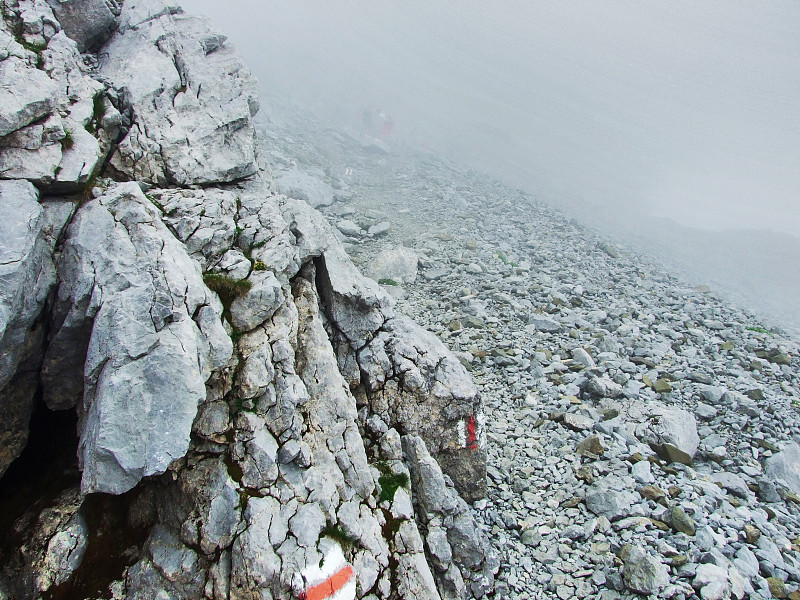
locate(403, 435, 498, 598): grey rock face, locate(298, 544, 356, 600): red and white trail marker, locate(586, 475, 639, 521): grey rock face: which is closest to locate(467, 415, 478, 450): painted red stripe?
locate(403, 435, 498, 598): grey rock face

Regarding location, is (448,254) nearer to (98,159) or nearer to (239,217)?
(239,217)

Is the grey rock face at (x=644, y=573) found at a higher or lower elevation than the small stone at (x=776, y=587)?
lower

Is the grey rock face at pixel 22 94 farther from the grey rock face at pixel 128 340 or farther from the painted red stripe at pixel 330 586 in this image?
the painted red stripe at pixel 330 586

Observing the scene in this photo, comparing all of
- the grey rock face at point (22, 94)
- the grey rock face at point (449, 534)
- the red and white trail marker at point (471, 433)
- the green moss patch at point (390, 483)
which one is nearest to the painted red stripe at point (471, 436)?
the red and white trail marker at point (471, 433)

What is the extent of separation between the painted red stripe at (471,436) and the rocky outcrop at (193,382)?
0.20 feet

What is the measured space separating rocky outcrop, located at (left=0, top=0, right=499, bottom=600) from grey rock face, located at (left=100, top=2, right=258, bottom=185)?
0.11 meters

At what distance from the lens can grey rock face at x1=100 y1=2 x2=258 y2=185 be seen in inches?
428

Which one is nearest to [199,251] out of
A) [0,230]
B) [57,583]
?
[0,230]

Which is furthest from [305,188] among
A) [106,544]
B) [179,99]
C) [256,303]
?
[106,544]

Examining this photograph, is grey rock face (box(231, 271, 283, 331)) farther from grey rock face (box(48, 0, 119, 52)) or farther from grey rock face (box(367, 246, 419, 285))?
grey rock face (box(367, 246, 419, 285))

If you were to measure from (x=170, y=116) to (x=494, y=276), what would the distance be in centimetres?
1832

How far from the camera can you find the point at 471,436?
11.2 meters

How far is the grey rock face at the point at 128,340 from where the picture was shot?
634 cm

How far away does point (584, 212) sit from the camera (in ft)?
195
